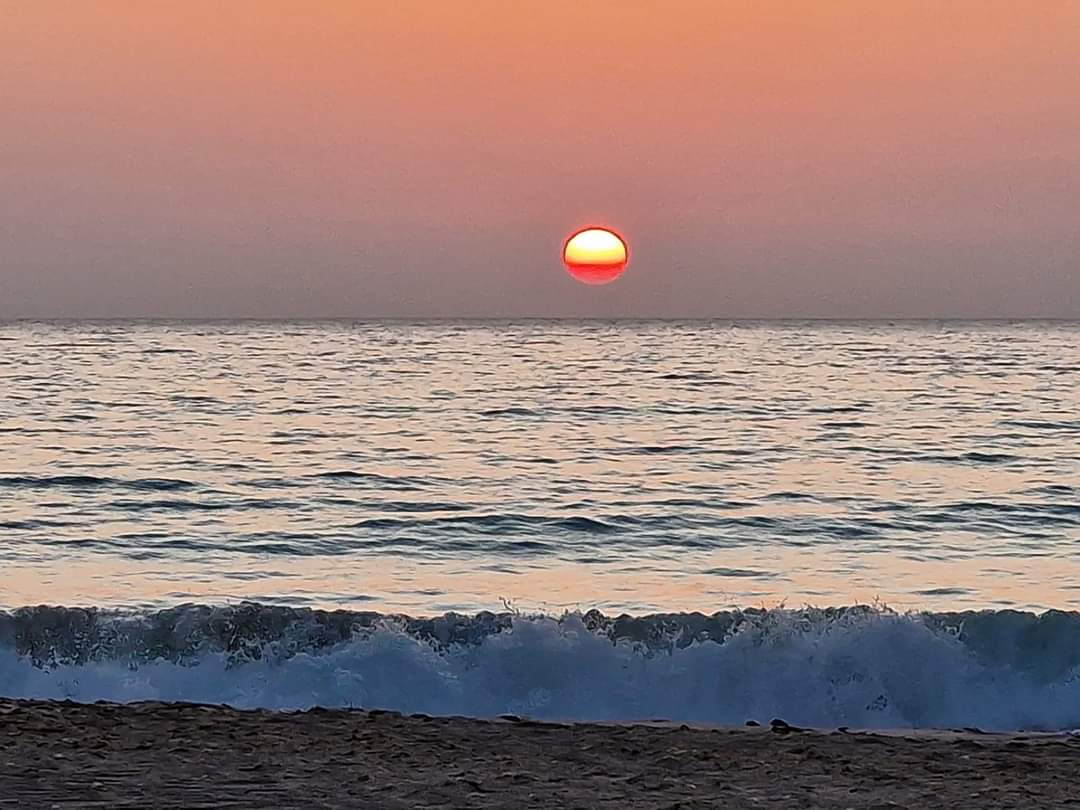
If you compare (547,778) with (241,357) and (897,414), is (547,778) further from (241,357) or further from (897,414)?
(241,357)

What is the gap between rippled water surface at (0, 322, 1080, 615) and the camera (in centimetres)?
1825

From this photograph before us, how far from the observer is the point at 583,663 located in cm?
1344

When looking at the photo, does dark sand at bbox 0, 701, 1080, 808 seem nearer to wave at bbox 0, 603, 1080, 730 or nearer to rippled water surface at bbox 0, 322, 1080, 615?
wave at bbox 0, 603, 1080, 730

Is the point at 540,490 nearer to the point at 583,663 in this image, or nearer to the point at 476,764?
the point at 583,663

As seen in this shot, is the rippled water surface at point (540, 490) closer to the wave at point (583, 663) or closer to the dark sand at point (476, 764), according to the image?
the wave at point (583, 663)

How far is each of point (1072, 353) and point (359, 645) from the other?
63044 mm

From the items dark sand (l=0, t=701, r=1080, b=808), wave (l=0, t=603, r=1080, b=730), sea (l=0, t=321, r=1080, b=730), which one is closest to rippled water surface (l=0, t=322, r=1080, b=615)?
sea (l=0, t=321, r=1080, b=730)

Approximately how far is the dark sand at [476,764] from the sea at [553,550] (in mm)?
2080

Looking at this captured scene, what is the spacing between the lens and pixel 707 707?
12.9m

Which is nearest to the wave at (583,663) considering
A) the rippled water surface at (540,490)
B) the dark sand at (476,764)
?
the dark sand at (476,764)

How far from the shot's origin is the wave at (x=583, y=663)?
1288cm

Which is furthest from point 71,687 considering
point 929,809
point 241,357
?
point 241,357

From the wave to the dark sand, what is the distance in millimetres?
1742

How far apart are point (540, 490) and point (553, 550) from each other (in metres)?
5.57
